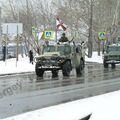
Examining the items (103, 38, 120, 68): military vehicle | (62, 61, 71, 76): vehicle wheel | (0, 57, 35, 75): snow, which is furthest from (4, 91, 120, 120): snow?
(103, 38, 120, 68): military vehicle

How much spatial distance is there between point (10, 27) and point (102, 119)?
22.7m

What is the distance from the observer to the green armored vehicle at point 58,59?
2494cm

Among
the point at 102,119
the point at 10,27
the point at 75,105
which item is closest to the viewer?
the point at 102,119

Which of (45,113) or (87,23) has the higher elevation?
(87,23)

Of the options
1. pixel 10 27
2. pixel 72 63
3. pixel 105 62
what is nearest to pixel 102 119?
pixel 72 63

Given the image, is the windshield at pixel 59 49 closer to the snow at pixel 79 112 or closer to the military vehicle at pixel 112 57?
the military vehicle at pixel 112 57

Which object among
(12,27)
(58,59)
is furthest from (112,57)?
(58,59)

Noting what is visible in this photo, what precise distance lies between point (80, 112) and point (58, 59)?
14.5 meters

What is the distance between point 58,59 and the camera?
25.1 m

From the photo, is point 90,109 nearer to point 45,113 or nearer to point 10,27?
point 45,113

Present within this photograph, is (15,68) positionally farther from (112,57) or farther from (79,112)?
(79,112)

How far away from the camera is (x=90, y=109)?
436 inches

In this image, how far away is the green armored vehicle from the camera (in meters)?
24.9

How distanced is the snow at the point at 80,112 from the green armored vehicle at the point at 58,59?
479 inches
